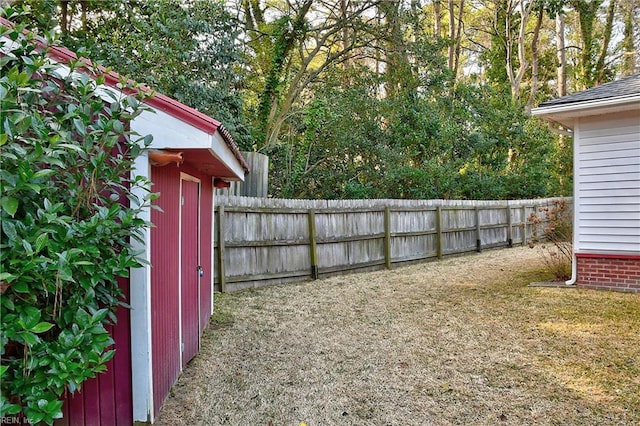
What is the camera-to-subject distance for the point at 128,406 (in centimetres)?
271

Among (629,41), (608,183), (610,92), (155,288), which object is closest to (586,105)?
(610,92)

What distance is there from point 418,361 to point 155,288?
247cm

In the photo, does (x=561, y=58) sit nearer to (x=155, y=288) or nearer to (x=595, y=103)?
(x=595, y=103)

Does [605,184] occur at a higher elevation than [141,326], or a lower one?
higher

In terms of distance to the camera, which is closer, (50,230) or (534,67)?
(50,230)

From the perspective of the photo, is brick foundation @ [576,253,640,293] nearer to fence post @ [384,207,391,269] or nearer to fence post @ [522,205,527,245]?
fence post @ [384,207,391,269]

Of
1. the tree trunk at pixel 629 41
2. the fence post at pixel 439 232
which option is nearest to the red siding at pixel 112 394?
the fence post at pixel 439 232

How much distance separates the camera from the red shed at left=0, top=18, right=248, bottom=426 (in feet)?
8.14

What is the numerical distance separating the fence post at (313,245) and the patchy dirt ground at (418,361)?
4.53ft

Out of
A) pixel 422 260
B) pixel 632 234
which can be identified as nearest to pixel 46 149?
pixel 632 234

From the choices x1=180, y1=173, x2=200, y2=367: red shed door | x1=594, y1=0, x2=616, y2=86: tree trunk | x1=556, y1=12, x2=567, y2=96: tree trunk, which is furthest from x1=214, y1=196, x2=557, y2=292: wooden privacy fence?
x1=594, y1=0, x2=616, y2=86: tree trunk

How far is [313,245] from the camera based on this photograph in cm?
842

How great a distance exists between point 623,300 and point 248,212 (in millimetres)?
5645

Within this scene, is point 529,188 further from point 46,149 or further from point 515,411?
point 46,149
